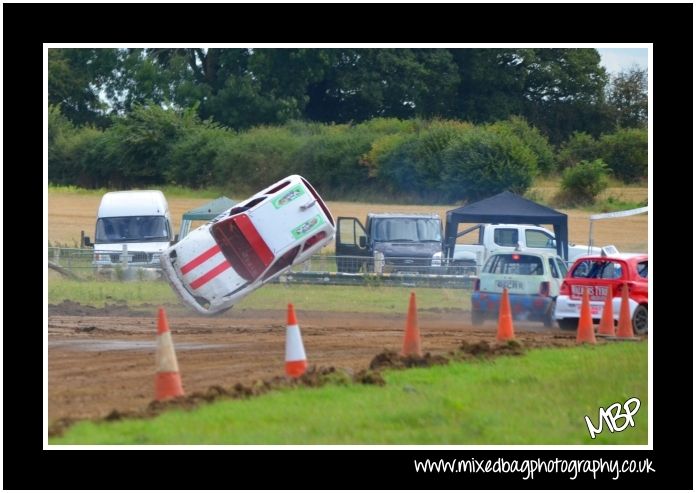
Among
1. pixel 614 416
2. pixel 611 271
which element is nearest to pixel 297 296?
pixel 611 271

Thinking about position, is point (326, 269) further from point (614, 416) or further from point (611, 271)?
point (614, 416)

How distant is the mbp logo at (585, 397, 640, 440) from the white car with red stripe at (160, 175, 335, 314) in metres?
12.5

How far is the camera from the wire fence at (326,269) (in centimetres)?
2855

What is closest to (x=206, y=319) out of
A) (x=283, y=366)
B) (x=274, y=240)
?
(x=274, y=240)

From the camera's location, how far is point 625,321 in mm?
18266

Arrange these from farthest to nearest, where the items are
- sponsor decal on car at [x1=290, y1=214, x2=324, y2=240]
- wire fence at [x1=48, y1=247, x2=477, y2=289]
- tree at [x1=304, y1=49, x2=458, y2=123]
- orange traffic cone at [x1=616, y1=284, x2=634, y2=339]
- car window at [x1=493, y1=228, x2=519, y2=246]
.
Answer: tree at [x1=304, y1=49, x2=458, y2=123]
car window at [x1=493, y1=228, x2=519, y2=246]
wire fence at [x1=48, y1=247, x2=477, y2=289]
sponsor decal on car at [x1=290, y1=214, x2=324, y2=240]
orange traffic cone at [x1=616, y1=284, x2=634, y2=339]

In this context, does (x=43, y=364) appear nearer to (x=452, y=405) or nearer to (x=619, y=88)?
(x=452, y=405)

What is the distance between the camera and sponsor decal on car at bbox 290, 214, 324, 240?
2445 centimetres

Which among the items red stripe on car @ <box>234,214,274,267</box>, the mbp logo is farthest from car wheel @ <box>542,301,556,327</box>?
the mbp logo

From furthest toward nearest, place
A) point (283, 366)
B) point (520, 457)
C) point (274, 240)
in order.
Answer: point (274, 240), point (283, 366), point (520, 457)

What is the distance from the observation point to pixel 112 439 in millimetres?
10367

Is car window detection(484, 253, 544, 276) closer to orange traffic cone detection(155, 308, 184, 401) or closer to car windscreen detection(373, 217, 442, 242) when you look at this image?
orange traffic cone detection(155, 308, 184, 401)

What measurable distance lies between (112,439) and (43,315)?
2.71 metres

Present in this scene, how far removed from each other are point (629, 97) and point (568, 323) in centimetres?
4505
